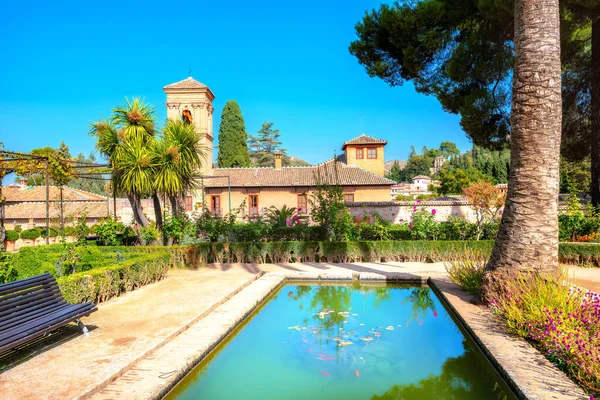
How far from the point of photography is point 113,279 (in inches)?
253

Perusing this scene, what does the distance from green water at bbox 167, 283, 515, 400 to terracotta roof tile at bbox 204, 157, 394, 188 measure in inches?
774

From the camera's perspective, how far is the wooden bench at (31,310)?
362 centimetres

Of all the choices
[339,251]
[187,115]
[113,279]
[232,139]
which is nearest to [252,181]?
[187,115]

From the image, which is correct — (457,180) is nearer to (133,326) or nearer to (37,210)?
(37,210)

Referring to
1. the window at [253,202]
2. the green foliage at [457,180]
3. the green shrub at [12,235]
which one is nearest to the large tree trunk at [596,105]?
the window at [253,202]

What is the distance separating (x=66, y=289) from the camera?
524 centimetres

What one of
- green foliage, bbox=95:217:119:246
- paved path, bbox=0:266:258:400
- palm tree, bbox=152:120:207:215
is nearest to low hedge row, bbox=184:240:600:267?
palm tree, bbox=152:120:207:215

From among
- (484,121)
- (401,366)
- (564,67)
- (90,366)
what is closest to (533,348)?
(401,366)

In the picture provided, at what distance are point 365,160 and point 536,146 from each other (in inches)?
1007

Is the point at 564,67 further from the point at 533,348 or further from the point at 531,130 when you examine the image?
the point at 533,348

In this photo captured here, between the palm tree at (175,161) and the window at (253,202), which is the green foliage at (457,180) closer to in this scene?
the window at (253,202)

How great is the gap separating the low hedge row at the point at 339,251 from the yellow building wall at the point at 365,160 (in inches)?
810

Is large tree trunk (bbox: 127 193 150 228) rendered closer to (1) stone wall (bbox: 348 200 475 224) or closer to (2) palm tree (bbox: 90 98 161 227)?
(2) palm tree (bbox: 90 98 161 227)

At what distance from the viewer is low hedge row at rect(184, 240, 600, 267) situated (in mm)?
10148
